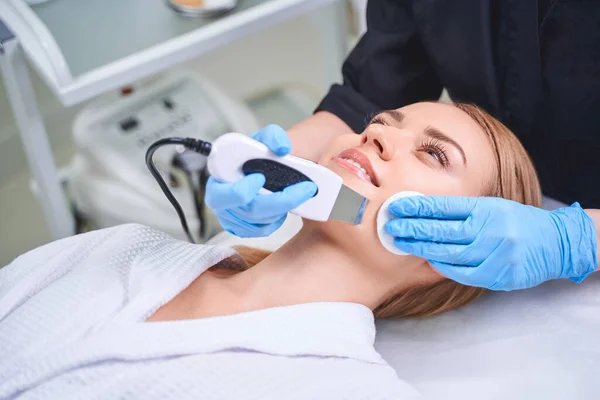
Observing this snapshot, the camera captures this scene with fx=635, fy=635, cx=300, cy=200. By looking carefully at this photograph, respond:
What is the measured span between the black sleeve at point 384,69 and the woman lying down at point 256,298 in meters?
0.25

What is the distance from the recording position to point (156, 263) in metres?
1.02

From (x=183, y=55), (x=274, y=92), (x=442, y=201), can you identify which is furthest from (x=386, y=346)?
(x=274, y=92)

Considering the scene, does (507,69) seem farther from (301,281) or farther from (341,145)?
(301,281)

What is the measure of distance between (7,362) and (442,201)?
654 mm

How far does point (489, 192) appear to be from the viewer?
1.06 metres

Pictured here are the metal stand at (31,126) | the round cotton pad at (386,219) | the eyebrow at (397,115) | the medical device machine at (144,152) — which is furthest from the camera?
the medical device machine at (144,152)

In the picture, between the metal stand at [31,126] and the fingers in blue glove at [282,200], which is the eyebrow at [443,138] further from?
the metal stand at [31,126]

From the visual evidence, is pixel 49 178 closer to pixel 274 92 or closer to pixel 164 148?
pixel 164 148

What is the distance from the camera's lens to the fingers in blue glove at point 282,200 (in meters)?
0.89

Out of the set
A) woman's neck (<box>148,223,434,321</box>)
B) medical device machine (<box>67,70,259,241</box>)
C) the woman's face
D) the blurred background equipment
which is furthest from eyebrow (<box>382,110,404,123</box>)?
medical device machine (<box>67,70,259,241</box>)

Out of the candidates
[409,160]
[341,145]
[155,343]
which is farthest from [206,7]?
[155,343]

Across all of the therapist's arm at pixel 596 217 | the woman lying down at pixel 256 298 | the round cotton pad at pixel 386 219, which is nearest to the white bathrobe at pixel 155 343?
the woman lying down at pixel 256 298

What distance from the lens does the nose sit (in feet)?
3.24

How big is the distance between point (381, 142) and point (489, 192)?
0.21 metres
